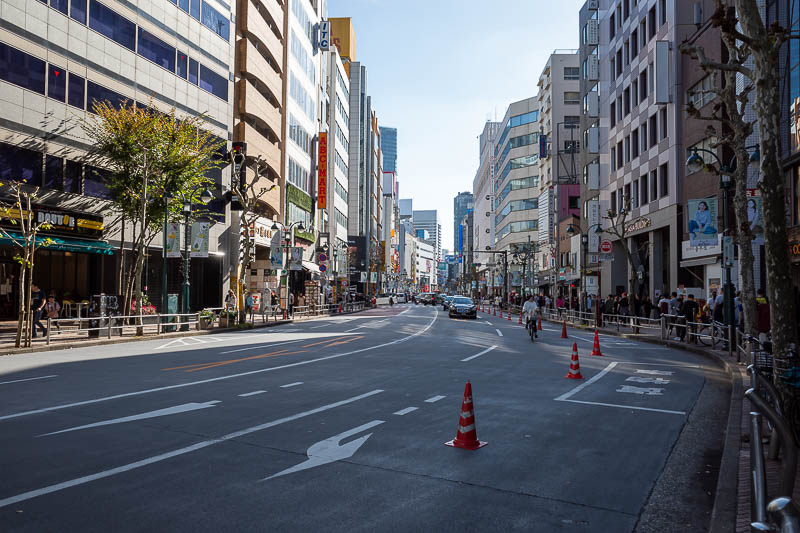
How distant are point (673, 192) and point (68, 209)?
3338 centimetres

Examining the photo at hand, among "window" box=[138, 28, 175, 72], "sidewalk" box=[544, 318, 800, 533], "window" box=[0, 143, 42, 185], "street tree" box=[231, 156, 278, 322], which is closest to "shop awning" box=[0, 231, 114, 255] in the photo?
"window" box=[0, 143, 42, 185]

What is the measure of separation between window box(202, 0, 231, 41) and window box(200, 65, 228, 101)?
9.55 feet

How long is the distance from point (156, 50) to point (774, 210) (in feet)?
118

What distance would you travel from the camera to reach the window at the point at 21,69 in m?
25.9

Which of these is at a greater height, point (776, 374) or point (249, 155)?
point (249, 155)

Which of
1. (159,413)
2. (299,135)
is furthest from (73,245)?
(299,135)

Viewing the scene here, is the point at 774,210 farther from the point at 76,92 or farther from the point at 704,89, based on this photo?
the point at 704,89

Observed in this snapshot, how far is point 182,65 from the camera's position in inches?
1526

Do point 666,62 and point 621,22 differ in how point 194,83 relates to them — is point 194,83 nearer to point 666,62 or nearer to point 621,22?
point 666,62

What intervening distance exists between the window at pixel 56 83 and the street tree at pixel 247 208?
9356mm

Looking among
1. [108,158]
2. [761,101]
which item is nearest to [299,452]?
[761,101]

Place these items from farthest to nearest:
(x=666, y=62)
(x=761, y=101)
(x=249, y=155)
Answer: (x=249, y=155), (x=666, y=62), (x=761, y=101)

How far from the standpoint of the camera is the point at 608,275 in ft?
169

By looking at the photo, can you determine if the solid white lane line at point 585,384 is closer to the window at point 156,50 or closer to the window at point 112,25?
the window at point 112,25
